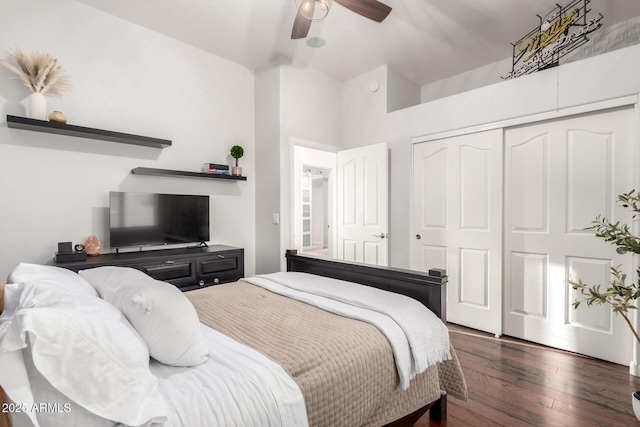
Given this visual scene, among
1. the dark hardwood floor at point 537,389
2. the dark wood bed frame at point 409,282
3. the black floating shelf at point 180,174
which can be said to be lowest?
the dark hardwood floor at point 537,389

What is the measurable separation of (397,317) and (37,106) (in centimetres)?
297

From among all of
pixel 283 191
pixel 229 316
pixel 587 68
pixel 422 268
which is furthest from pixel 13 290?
pixel 587 68

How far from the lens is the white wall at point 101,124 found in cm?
253

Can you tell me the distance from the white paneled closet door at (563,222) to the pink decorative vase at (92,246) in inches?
146

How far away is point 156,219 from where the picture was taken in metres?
3.06

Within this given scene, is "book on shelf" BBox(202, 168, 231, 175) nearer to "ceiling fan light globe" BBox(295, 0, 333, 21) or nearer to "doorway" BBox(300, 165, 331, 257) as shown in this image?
"ceiling fan light globe" BBox(295, 0, 333, 21)

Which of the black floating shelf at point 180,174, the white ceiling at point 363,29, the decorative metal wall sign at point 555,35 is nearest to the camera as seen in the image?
the decorative metal wall sign at point 555,35

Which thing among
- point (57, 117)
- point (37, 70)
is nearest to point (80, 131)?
point (57, 117)

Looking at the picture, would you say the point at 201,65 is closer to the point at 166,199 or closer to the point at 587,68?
the point at 166,199

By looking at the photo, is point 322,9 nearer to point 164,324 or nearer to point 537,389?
point 164,324

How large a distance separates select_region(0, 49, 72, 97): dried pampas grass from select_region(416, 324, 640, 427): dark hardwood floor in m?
3.51

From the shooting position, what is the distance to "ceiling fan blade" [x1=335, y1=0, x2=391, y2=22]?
224 cm

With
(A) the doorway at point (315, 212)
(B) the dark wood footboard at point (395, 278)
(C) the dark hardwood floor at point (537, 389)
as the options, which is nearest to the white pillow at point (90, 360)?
(B) the dark wood footboard at point (395, 278)

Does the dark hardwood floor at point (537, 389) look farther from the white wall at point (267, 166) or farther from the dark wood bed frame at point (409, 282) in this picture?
the white wall at point (267, 166)
